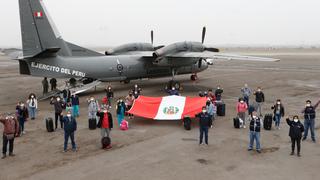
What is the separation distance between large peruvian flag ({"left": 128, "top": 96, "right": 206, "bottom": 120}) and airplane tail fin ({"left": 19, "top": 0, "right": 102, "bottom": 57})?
1024 cm

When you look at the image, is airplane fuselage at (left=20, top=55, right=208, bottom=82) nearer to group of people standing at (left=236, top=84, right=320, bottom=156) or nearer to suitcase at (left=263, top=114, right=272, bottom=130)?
group of people standing at (left=236, top=84, right=320, bottom=156)

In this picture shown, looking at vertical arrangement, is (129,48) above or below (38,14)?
below

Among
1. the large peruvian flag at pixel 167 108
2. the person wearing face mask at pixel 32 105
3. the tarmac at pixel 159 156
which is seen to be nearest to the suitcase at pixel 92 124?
the tarmac at pixel 159 156

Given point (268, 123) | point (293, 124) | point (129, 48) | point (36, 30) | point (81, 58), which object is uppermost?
point (36, 30)

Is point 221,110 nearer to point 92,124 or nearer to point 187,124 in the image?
point 187,124

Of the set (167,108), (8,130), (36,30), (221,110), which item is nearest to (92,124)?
(167,108)

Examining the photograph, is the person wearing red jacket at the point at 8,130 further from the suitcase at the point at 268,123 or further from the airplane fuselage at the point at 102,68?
the airplane fuselage at the point at 102,68

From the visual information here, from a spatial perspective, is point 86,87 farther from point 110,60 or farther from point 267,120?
point 267,120

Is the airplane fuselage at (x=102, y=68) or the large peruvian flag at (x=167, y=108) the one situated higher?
the airplane fuselage at (x=102, y=68)

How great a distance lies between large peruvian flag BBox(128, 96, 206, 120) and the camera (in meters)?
17.4

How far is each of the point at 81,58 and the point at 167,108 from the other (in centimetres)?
1231

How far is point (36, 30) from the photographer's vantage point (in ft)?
81.0

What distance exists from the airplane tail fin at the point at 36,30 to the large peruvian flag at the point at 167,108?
10.2 m

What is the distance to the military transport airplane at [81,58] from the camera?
24.7 m
